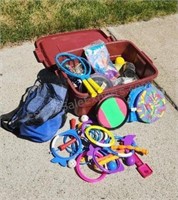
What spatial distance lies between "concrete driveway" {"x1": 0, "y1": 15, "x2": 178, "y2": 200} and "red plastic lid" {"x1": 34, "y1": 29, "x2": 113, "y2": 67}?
0.38ft

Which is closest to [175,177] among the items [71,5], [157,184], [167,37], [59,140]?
[157,184]

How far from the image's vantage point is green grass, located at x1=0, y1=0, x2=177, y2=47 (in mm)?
3814

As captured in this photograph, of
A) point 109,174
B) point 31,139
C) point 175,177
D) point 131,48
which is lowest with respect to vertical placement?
point 175,177

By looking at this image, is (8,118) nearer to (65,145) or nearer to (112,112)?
(65,145)

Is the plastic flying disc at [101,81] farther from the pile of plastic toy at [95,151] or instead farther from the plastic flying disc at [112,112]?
the pile of plastic toy at [95,151]

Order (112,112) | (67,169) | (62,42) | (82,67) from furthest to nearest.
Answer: (62,42)
(82,67)
(112,112)
(67,169)

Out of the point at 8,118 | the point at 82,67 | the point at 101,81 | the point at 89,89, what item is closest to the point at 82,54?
the point at 82,67

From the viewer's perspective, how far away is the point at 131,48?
336 cm

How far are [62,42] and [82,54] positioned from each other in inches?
17.2

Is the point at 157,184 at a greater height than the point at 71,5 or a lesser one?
lesser

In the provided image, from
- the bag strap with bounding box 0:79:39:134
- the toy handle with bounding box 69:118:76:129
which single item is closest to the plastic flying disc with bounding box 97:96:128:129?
the toy handle with bounding box 69:118:76:129

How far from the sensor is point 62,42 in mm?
3625

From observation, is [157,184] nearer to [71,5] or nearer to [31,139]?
[31,139]

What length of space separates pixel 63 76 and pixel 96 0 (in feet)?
5.35
